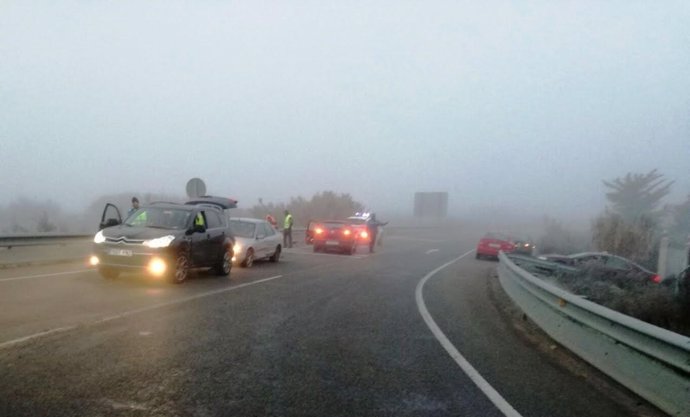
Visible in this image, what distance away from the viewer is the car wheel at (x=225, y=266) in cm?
1362

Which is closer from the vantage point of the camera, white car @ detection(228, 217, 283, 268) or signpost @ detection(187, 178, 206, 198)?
white car @ detection(228, 217, 283, 268)

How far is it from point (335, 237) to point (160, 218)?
12.1 m

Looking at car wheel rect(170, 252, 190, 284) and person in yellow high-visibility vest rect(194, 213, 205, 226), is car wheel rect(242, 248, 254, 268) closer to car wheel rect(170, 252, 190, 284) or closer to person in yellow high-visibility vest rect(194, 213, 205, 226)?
person in yellow high-visibility vest rect(194, 213, 205, 226)

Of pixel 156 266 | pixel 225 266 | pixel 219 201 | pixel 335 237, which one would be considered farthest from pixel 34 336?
pixel 335 237

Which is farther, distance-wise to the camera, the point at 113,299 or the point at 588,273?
the point at 588,273

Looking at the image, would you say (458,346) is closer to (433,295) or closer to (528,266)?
(433,295)

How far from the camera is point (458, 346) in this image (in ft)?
22.6

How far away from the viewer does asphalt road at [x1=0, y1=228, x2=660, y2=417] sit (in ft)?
14.6

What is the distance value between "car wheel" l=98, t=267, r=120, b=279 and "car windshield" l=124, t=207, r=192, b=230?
1.12 m

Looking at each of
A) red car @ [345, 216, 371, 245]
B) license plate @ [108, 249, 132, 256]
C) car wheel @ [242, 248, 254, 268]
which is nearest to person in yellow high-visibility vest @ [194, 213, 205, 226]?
license plate @ [108, 249, 132, 256]

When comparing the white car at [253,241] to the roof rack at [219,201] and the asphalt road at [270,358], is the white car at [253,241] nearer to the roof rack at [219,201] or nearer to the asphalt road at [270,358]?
the roof rack at [219,201]

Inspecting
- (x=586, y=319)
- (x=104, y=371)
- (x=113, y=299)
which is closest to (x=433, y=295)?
(x=586, y=319)

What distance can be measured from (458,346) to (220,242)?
26.6 feet

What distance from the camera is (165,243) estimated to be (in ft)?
36.7
